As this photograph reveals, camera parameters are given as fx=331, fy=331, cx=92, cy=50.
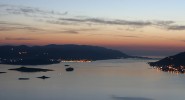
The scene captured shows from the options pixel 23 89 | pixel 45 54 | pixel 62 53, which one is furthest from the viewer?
pixel 62 53

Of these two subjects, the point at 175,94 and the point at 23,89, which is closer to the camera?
the point at 175,94

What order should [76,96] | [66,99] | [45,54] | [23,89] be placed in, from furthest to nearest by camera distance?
[45,54] → [23,89] → [76,96] → [66,99]

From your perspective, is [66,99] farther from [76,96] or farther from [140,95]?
[140,95]

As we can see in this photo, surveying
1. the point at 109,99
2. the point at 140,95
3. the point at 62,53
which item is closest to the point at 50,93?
the point at 109,99

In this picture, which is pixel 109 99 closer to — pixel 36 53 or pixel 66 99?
pixel 66 99

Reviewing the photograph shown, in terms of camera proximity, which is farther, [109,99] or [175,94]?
[175,94]

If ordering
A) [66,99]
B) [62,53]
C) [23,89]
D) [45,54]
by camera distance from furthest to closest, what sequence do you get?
[62,53]
[45,54]
[23,89]
[66,99]

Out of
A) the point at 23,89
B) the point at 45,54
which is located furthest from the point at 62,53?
the point at 23,89

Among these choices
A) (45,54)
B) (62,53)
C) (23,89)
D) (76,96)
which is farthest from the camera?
(62,53)
